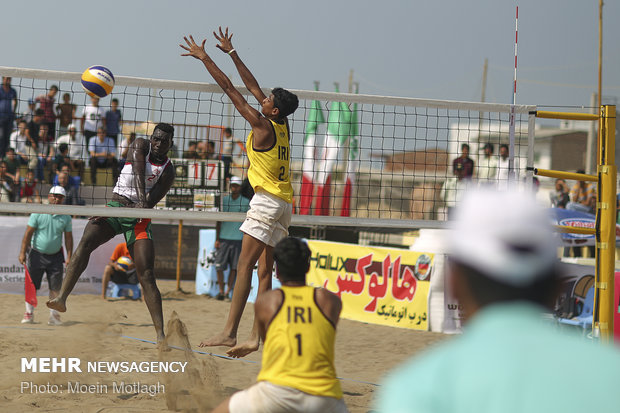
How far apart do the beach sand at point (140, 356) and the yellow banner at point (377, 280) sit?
29 centimetres

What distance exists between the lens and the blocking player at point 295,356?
3.46 metres

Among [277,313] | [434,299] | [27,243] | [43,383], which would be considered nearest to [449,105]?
[277,313]

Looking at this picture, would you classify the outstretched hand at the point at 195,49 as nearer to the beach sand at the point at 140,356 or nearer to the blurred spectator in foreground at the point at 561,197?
the beach sand at the point at 140,356

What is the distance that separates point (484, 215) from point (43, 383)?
6.00 metres

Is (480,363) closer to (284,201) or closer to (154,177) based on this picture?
(284,201)

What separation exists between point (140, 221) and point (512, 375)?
5.07 m

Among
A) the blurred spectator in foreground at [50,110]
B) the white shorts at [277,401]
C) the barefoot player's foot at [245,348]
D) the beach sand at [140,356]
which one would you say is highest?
the blurred spectator in foreground at [50,110]

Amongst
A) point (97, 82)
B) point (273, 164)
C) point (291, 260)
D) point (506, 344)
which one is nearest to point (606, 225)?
point (273, 164)

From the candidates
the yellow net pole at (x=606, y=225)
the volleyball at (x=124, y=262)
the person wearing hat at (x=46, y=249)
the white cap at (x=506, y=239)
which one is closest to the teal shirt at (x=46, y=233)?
the person wearing hat at (x=46, y=249)

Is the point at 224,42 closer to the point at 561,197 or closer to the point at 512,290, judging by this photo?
the point at 512,290

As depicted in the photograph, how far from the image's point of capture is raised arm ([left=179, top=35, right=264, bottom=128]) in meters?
5.74

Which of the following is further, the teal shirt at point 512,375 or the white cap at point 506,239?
the white cap at point 506,239

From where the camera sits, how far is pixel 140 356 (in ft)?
26.5

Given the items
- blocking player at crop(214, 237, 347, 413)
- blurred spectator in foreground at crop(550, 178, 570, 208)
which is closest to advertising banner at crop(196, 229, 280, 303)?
blurred spectator in foreground at crop(550, 178, 570, 208)
